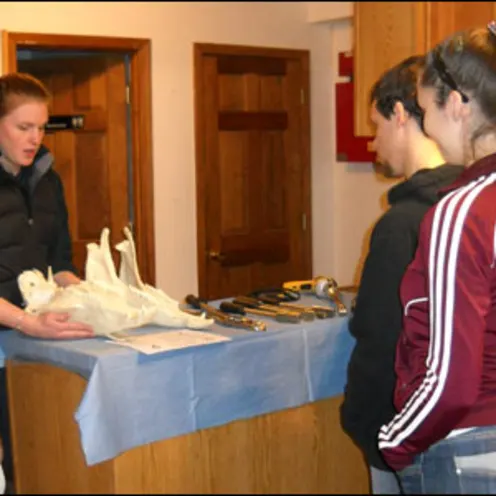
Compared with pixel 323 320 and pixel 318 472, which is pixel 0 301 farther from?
pixel 318 472

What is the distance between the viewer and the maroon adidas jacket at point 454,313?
4.37 ft

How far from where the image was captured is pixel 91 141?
3477mm

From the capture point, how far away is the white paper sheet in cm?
211

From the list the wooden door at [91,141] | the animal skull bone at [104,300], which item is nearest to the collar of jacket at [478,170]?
the animal skull bone at [104,300]

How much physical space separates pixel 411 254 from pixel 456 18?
2.02 metres

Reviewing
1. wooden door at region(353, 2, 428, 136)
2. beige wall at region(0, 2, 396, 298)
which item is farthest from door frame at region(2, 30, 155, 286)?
wooden door at region(353, 2, 428, 136)

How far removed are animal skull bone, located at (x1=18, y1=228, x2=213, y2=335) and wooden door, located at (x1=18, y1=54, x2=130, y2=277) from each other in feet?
1.26

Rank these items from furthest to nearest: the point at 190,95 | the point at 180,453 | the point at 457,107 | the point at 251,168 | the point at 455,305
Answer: the point at 251,168 → the point at 190,95 → the point at 180,453 → the point at 457,107 → the point at 455,305

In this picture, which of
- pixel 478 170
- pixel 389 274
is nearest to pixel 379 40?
pixel 389 274

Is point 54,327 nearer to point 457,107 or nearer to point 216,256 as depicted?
point 457,107

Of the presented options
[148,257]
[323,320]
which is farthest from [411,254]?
[148,257]

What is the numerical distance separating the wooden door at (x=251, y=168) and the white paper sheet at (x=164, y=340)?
199 cm

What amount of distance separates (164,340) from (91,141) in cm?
149

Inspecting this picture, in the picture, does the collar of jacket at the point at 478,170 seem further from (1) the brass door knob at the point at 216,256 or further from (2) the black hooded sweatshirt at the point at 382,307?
(1) the brass door knob at the point at 216,256
